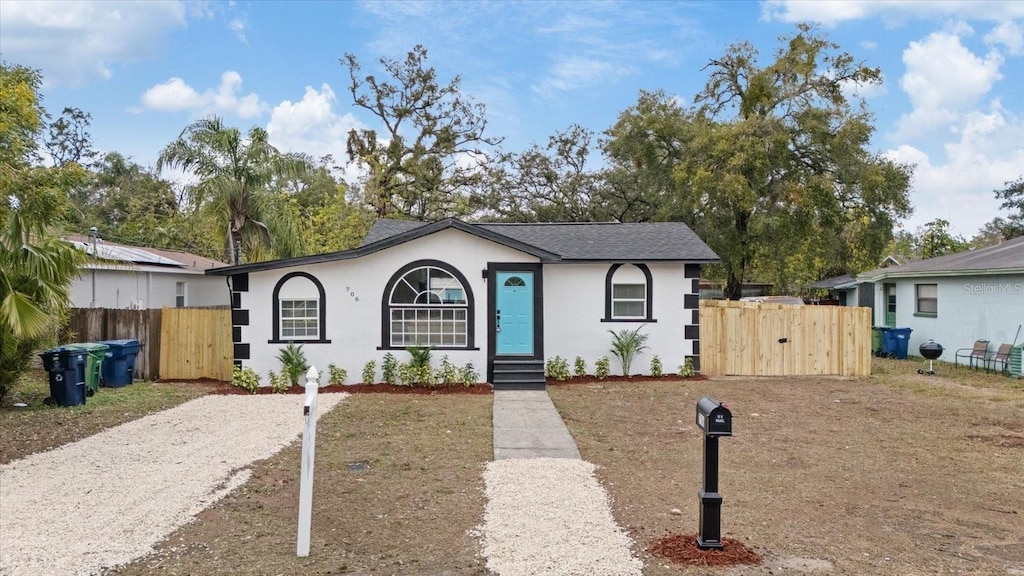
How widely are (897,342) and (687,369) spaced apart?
28.8ft

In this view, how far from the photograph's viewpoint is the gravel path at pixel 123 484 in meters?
5.10

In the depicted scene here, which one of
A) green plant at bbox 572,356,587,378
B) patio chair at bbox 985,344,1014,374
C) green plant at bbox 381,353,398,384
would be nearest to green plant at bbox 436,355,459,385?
green plant at bbox 381,353,398,384

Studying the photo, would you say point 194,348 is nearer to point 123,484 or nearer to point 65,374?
point 65,374

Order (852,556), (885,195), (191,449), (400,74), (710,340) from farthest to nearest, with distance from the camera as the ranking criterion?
(400,74), (885,195), (710,340), (191,449), (852,556)

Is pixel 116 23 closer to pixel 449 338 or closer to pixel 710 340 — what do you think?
pixel 449 338

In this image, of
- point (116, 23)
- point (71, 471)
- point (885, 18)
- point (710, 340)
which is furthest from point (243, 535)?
point (885, 18)

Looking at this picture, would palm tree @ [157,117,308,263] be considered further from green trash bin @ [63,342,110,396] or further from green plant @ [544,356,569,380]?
green plant @ [544,356,569,380]

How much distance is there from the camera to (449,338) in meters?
14.0

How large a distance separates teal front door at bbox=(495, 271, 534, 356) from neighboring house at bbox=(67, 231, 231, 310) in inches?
265

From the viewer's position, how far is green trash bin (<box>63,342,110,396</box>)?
39.5 ft

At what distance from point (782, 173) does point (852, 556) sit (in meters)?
23.7

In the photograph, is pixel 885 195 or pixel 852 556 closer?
pixel 852 556

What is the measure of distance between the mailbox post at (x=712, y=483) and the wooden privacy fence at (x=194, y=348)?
1238cm

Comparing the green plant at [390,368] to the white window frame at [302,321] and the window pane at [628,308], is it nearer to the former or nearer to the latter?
the white window frame at [302,321]
